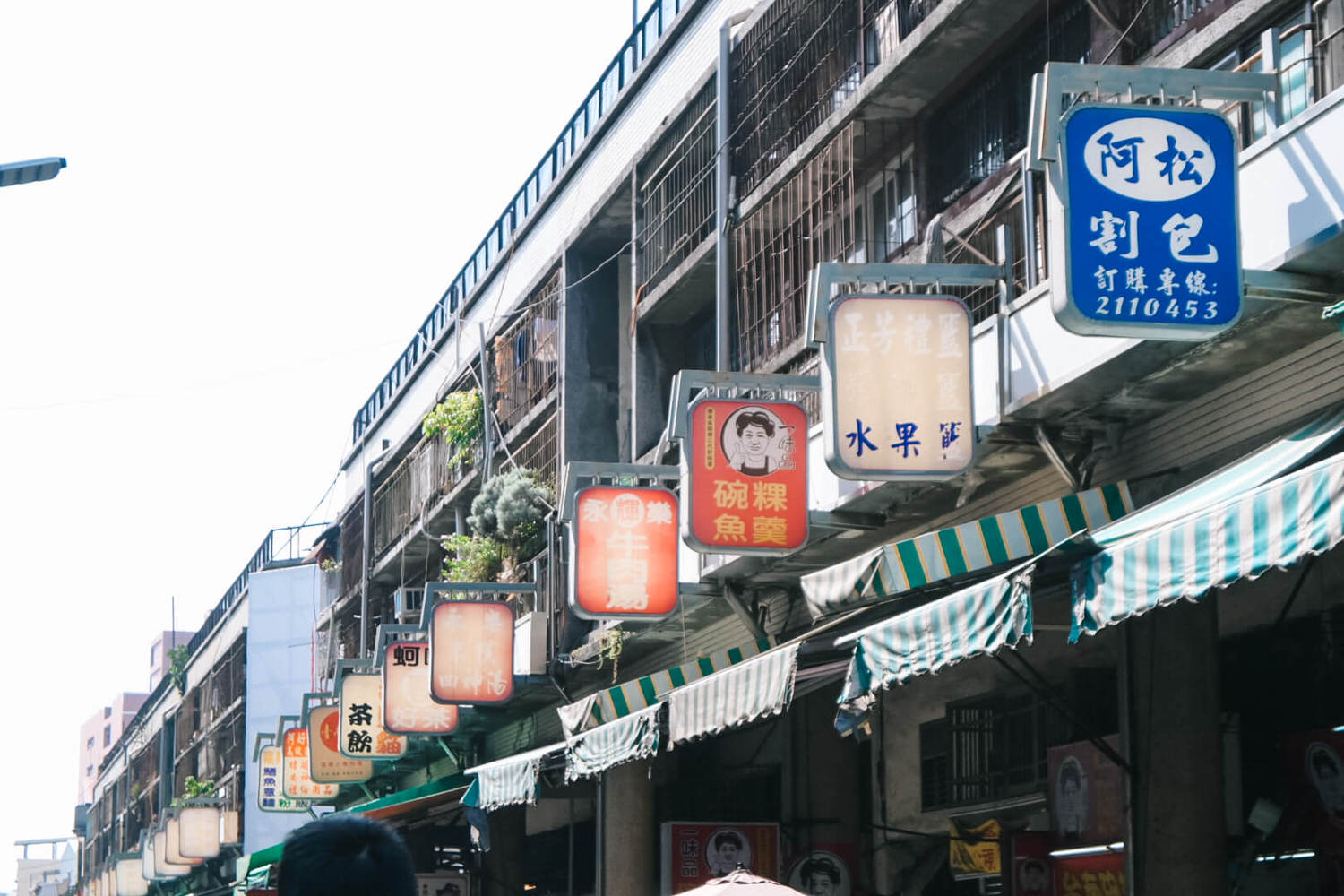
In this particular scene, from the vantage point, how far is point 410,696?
2380 centimetres

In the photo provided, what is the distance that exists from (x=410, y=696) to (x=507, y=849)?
113 inches

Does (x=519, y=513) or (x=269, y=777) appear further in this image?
(x=269, y=777)

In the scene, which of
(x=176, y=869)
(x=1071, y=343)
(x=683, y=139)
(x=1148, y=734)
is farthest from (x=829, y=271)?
(x=176, y=869)

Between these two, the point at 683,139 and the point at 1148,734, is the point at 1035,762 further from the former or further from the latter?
the point at 683,139

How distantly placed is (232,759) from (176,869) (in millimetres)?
5260

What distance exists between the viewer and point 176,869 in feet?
156

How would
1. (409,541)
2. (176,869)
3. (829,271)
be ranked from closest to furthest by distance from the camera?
1. (829,271)
2. (409,541)
3. (176,869)

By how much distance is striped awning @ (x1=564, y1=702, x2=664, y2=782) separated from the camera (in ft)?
41.5

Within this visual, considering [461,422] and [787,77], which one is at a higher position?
[787,77]

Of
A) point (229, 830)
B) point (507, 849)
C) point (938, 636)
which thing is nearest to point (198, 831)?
point (229, 830)

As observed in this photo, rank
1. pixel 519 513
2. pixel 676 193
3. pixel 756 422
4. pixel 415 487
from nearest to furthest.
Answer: pixel 756 422
pixel 676 193
pixel 519 513
pixel 415 487

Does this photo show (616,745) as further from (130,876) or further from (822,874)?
(130,876)

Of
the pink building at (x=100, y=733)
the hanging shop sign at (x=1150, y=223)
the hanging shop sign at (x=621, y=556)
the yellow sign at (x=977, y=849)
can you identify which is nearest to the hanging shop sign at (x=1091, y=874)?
the yellow sign at (x=977, y=849)

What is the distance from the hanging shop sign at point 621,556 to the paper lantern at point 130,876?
43776mm
